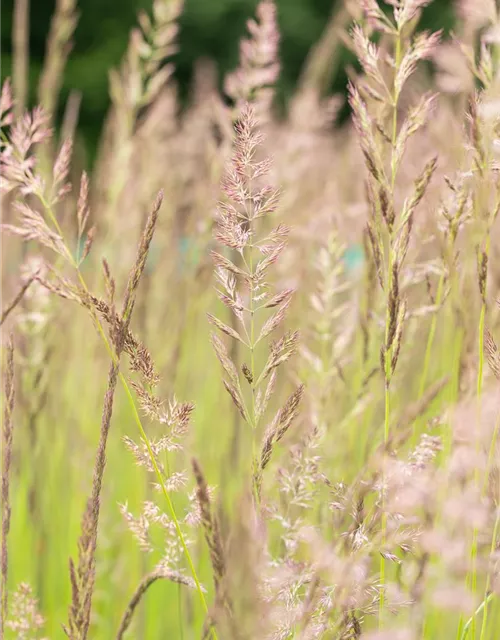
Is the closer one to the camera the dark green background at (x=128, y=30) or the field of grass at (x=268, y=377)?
the field of grass at (x=268, y=377)

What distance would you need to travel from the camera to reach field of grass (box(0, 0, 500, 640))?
1.82 ft

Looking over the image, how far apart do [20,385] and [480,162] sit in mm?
1034

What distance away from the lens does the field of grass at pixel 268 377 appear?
556 mm

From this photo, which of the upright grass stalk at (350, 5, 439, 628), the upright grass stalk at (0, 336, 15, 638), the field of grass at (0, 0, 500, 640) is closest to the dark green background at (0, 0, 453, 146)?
the field of grass at (0, 0, 500, 640)

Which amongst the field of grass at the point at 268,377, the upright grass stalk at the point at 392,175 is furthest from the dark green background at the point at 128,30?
the upright grass stalk at the point at 392,175

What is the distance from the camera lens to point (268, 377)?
1398mm

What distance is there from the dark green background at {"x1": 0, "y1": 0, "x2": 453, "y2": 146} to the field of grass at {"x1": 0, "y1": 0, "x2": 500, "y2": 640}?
29.6 feet

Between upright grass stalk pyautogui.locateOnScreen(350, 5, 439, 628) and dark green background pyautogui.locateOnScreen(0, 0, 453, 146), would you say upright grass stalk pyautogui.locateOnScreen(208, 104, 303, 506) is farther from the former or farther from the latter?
dark green background pyautogui.locateOnScreen(0, 0, 453, 146)

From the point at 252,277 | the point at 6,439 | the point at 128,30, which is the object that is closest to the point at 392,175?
the point at 252,277

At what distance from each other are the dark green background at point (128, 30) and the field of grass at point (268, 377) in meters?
9.02

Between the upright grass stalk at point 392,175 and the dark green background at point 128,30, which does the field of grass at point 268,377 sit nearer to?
the upright grass stalk at point 392,175

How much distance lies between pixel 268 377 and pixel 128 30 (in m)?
11.4

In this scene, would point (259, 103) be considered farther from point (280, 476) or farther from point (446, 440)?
point (280, 476)

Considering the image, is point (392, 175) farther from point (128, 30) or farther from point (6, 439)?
point (128, 30)
